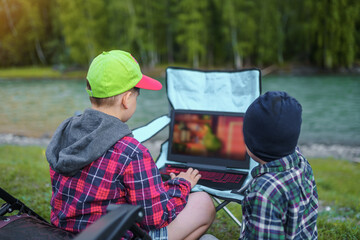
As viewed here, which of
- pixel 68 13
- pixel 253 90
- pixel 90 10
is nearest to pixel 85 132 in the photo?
pixel 253 90

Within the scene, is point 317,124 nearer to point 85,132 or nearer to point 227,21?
point 85,132

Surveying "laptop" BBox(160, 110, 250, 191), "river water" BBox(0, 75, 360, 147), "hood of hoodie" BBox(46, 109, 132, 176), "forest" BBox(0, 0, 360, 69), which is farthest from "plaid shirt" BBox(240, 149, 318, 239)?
"forest" BBox(0, 0, 360, 69)

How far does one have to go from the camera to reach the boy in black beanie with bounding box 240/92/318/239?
1.03 meters

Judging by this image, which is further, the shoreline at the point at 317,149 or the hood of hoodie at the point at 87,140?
the shoreline at the point at 317,149

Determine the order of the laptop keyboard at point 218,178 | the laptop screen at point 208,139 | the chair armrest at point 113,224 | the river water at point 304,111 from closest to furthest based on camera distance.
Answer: the chair armrest at point 113,224 < the laptop keyboard at point 218,178 < the laptop screen at point 208,139 < the river water at point 304,111

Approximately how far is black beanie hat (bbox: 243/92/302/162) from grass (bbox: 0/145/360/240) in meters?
1.33

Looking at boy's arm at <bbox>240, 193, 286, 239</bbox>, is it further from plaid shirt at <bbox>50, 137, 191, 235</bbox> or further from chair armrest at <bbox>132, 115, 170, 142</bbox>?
chair armrest at <bbox>132, 115, 170, 142</bbox>

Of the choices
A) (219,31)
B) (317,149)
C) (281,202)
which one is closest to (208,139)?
(281,202)

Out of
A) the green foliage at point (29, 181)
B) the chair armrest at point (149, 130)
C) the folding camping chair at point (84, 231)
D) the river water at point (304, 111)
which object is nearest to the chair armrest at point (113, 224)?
the folding camping chair at point (84, 231)

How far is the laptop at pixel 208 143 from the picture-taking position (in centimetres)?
220

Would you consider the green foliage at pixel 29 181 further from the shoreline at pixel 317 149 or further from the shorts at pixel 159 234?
the shoreline at pixel 317 149

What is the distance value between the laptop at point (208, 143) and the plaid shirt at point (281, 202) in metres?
0.92

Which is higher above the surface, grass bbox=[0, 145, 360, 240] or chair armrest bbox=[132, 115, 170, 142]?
chair armrest bbox=[132, 115, 170, 142]

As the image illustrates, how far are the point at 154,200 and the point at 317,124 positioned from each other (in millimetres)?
7902
